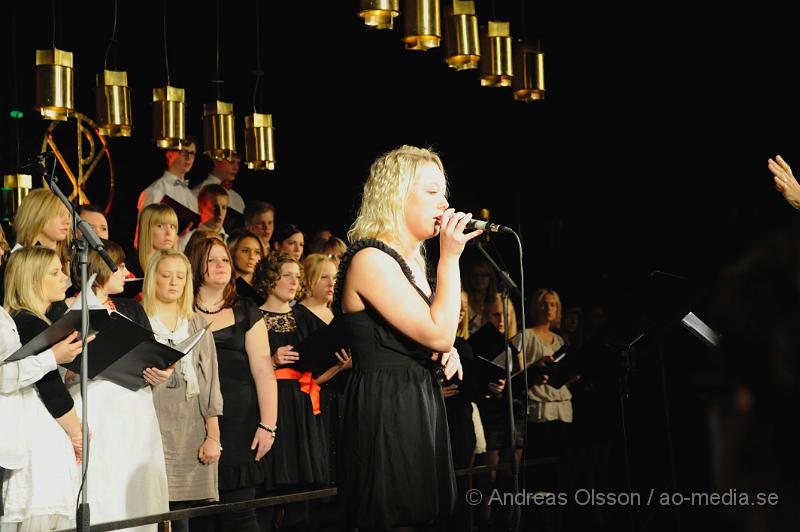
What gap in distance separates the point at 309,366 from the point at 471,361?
43.2 inches

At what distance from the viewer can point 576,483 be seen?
6.95 meters

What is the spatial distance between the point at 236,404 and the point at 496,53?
307 centimetres

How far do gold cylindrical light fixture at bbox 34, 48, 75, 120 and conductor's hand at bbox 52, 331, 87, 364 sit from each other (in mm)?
2259

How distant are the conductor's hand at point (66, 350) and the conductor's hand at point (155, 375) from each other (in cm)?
41

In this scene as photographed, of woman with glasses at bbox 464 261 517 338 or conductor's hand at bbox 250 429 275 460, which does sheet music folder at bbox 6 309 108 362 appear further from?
woman with glasses at bbox 464 261 517 338

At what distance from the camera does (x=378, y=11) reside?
5281mm

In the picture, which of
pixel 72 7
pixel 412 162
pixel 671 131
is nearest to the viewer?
pixel 412 162

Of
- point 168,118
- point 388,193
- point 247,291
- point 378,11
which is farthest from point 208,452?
point 168,118

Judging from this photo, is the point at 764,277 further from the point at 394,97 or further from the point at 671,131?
the point at 394,97

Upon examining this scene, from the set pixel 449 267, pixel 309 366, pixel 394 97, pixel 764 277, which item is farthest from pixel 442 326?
pixel 394 97

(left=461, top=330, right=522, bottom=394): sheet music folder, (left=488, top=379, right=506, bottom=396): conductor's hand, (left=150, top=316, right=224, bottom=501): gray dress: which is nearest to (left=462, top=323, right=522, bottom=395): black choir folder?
(left=461, top=330, right=522, bottom=394): sheet music folder

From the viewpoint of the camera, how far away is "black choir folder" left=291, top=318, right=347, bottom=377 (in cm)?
465

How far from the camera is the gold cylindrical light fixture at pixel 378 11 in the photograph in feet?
17.3

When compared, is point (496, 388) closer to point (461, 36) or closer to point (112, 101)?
point (461, 36)
